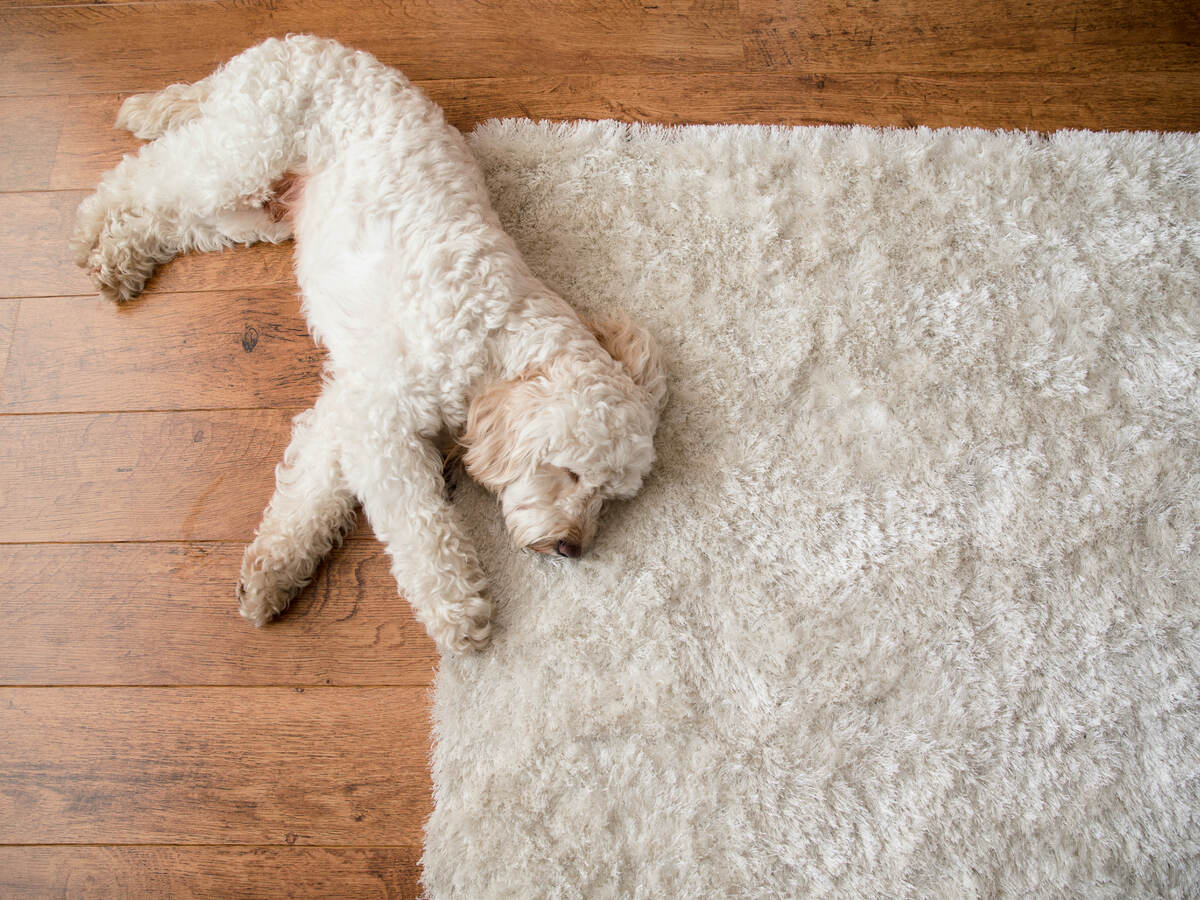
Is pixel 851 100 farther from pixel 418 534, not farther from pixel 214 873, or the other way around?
pixel 214 873

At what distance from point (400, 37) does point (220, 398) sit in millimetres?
1363

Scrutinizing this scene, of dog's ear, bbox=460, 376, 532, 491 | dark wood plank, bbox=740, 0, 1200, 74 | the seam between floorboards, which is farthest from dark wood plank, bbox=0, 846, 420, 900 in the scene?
dark wood plank, bbox=740, 0, 1200, 74

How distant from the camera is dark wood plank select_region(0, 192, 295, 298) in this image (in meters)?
2.19

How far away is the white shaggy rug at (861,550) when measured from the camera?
168 cm

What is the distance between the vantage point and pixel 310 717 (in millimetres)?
1779

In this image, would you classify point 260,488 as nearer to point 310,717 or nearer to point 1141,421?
point 310,717

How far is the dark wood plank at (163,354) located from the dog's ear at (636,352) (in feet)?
2.67

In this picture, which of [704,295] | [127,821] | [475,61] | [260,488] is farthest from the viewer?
[475,61]

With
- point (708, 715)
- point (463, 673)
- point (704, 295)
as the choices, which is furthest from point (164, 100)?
point (708, 715)

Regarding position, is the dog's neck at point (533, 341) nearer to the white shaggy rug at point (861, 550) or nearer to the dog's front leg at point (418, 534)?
the dog's front leg at point (418, 534)

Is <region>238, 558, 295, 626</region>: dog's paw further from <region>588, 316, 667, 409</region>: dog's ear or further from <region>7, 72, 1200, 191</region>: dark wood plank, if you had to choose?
<region>7, 72, 1200, 191</region>: dark wood plank

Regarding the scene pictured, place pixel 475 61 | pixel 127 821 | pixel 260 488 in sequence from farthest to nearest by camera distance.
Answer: pixel 475 61 < pixel 260 488 < pixel 127 821

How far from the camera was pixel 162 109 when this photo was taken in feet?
7.35

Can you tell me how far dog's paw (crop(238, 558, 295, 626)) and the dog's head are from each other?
53 centimetres
